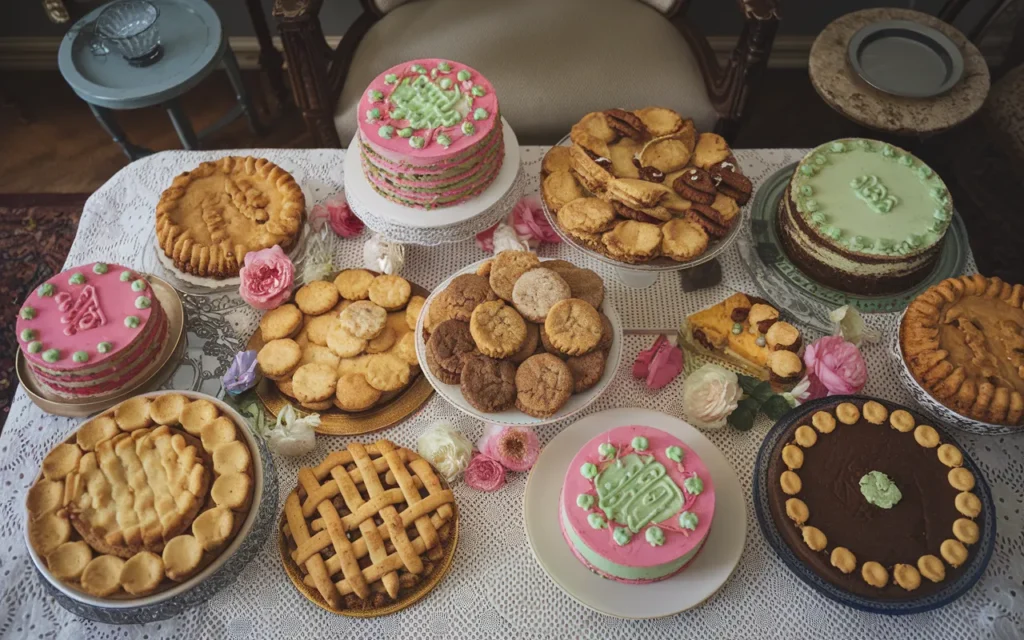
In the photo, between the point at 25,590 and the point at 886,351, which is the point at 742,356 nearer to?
the point at 886,351

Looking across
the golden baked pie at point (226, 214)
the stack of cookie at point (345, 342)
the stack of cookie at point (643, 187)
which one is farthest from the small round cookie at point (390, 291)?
the stack of cookie at point (643, 187)

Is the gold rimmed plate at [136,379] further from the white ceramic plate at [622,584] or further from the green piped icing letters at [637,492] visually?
the green piped icing letters at [637,492]

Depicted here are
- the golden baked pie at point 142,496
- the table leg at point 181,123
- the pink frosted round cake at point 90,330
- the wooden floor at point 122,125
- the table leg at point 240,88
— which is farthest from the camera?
the wooden floor at point 122,125

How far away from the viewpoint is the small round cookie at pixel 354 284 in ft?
5.42

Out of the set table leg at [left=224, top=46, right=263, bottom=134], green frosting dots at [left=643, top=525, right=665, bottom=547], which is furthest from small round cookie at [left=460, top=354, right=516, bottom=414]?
table leg at [left=224, top=46, right=263, bottom=134]

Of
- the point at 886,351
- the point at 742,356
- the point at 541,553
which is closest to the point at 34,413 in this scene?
the point at 541,553

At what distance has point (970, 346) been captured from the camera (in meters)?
1.49

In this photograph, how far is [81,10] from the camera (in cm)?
267

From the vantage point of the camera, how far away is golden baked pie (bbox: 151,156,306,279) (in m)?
1.67

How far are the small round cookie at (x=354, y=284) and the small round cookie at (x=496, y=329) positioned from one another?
34 centimetres

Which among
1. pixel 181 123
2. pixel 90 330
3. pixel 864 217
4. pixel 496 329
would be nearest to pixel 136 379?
pixel 90 330

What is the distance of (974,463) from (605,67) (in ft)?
4.55

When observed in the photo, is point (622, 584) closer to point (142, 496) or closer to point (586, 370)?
point (586, 370)

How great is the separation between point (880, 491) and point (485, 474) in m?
0.73
